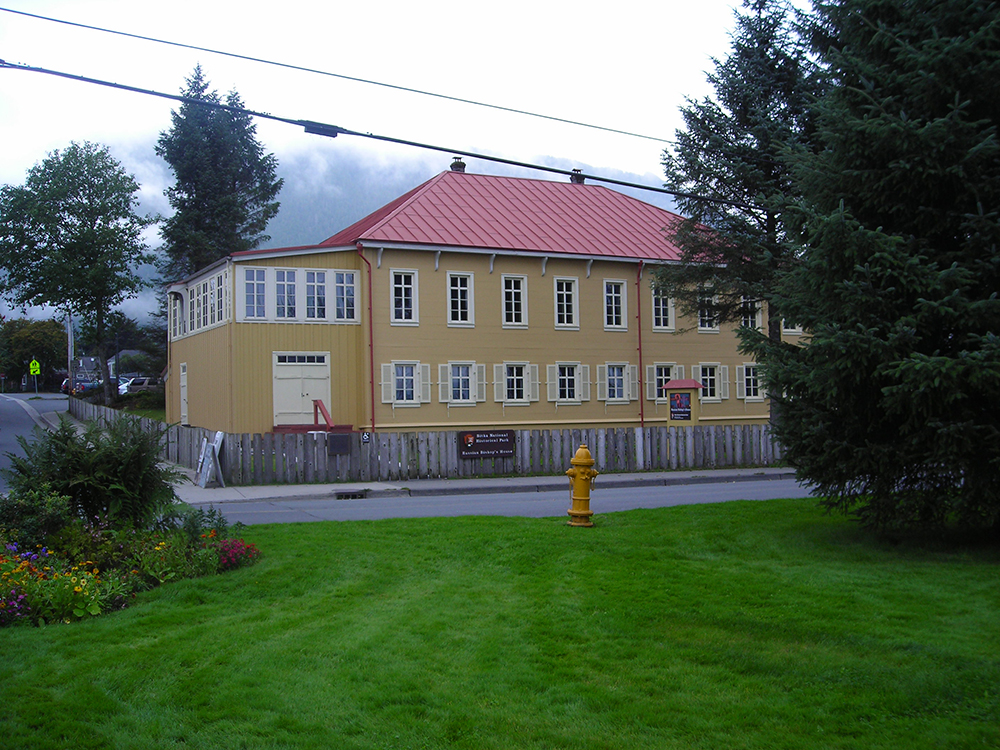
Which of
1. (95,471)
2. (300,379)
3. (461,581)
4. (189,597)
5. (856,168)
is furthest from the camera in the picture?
(300,379)

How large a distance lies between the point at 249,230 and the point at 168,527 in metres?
47.1

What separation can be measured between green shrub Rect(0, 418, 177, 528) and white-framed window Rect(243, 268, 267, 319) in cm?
1771

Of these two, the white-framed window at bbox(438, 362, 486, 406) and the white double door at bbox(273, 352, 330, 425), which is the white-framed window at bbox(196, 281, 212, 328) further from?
the white-framed window at bbox(438, 362, 486, 406)

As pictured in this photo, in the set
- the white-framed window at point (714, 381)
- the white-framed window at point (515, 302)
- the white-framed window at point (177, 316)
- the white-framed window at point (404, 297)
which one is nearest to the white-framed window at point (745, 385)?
the white-framed window at point (714, 381)

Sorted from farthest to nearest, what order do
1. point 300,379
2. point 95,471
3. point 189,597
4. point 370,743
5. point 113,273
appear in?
point 113,273 < point 300,379 < point 95,471 < point 189,597 < point 370,743

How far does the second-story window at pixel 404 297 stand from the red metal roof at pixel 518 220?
1211 millimetres

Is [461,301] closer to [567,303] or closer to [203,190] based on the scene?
[567,303]

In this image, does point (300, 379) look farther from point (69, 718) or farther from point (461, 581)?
point (69, 718)

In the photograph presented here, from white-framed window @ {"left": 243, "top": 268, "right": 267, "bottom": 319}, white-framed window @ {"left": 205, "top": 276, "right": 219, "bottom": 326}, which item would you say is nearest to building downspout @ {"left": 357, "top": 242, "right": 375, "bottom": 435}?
white-framed window @ {"left": 243, "top": 268, "right": 267, "bottom": 319}

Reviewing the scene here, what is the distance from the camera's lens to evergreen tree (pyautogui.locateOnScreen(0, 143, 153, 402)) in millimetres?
49844

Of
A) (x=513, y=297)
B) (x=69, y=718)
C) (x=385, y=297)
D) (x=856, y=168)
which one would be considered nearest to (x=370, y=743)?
(x=69, y=718)

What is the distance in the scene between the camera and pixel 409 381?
2870cm

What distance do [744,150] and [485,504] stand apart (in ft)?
40.3

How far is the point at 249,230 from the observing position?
53.2m
